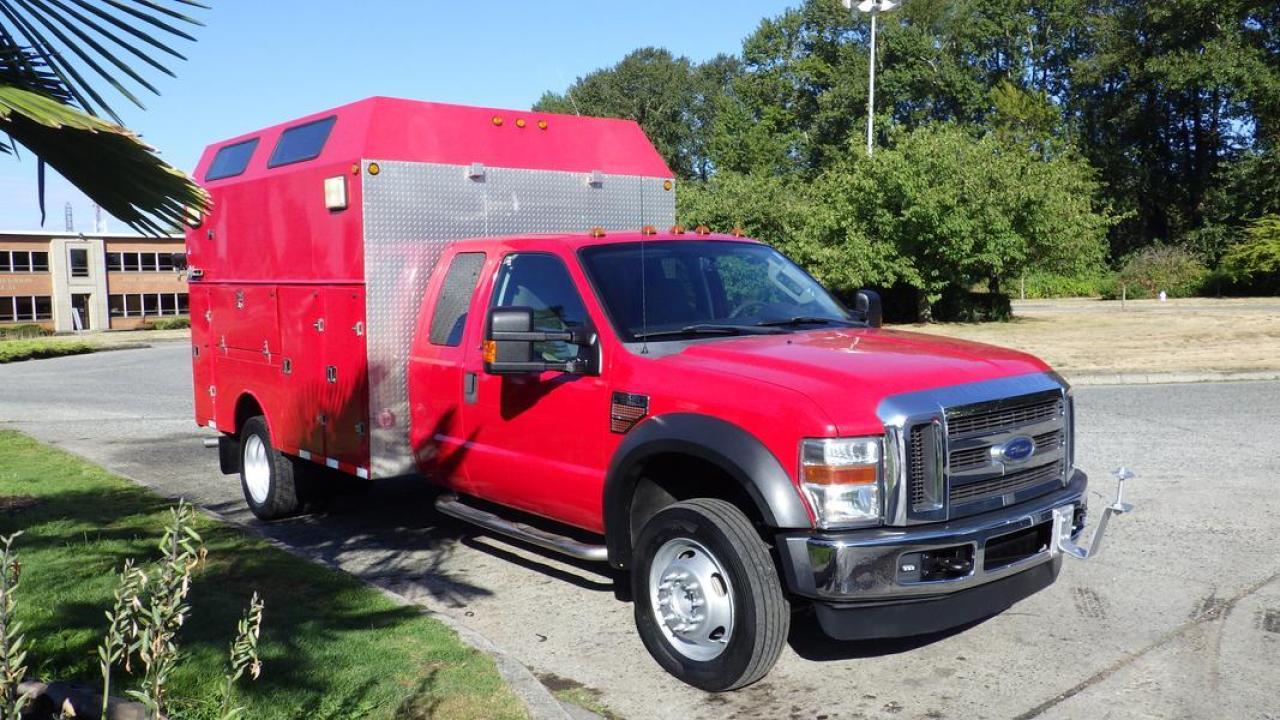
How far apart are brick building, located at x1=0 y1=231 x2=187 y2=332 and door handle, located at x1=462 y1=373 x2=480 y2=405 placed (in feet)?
196

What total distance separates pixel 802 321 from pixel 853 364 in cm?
124

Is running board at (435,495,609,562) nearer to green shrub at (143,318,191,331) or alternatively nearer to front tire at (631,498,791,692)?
front tire at (631,498,791,692)

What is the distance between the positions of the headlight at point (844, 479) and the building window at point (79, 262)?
2717 inches

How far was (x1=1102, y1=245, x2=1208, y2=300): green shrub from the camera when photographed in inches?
1817

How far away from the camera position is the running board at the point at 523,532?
5.40 m

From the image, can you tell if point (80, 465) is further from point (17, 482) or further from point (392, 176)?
point (392, 176)

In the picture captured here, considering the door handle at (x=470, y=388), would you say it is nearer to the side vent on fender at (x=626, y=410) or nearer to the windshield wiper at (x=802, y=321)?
the side vent on fender at (x=626, y=410)

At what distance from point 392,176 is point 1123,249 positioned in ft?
209

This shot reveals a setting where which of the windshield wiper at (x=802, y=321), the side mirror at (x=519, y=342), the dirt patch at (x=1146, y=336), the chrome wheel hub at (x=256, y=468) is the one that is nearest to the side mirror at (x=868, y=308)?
the windshield wiper at (x=802, y=321)

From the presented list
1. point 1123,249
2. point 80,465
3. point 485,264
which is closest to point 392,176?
point 485,264

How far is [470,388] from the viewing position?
6195mm

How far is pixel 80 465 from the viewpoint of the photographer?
1009 cm

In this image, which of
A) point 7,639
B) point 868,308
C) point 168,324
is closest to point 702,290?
point 868,308

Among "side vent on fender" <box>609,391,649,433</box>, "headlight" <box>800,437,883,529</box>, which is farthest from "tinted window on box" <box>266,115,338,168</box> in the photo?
"headlight" <box>800,437,883,529</box>
